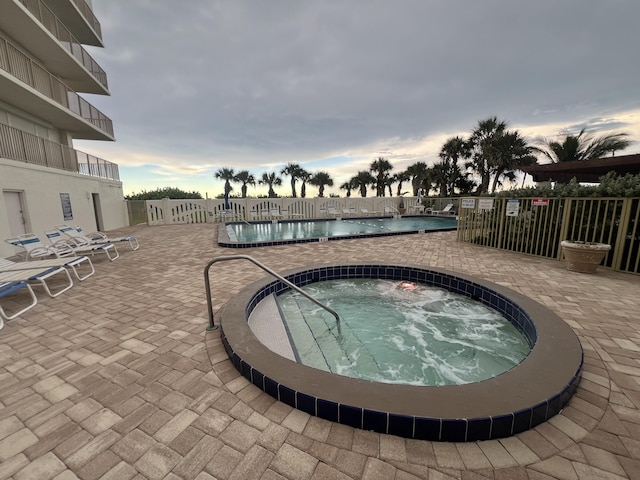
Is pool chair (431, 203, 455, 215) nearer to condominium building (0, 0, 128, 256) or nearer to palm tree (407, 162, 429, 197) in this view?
palm tree (407, 162, 429, 197)

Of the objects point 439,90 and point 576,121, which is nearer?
point 439,90

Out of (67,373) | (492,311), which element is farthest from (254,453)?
(492,311)

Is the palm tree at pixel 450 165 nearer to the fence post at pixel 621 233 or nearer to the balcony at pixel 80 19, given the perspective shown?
the fence post at pixel 621 233

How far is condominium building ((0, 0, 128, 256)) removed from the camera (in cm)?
727

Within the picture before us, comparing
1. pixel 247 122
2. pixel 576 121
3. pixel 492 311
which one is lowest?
pixel 492 311

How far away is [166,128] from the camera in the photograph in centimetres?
1566

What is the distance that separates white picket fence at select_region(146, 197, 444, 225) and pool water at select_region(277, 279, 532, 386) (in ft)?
39.1

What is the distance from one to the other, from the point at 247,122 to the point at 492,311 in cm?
1809

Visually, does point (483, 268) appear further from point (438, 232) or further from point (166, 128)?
point (166, 128)

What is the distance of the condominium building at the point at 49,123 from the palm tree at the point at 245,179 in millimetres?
21611

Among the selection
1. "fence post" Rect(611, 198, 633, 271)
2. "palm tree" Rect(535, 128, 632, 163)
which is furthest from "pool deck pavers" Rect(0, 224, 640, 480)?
"palm tree" Rect(535, 128, 632, 163)

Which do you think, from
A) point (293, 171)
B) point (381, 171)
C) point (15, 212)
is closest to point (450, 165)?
point (381, 171)

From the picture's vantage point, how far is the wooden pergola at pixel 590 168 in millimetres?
6688

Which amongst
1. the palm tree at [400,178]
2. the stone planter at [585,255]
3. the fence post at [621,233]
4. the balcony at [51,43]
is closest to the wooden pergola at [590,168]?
the fence post at [621,233]
